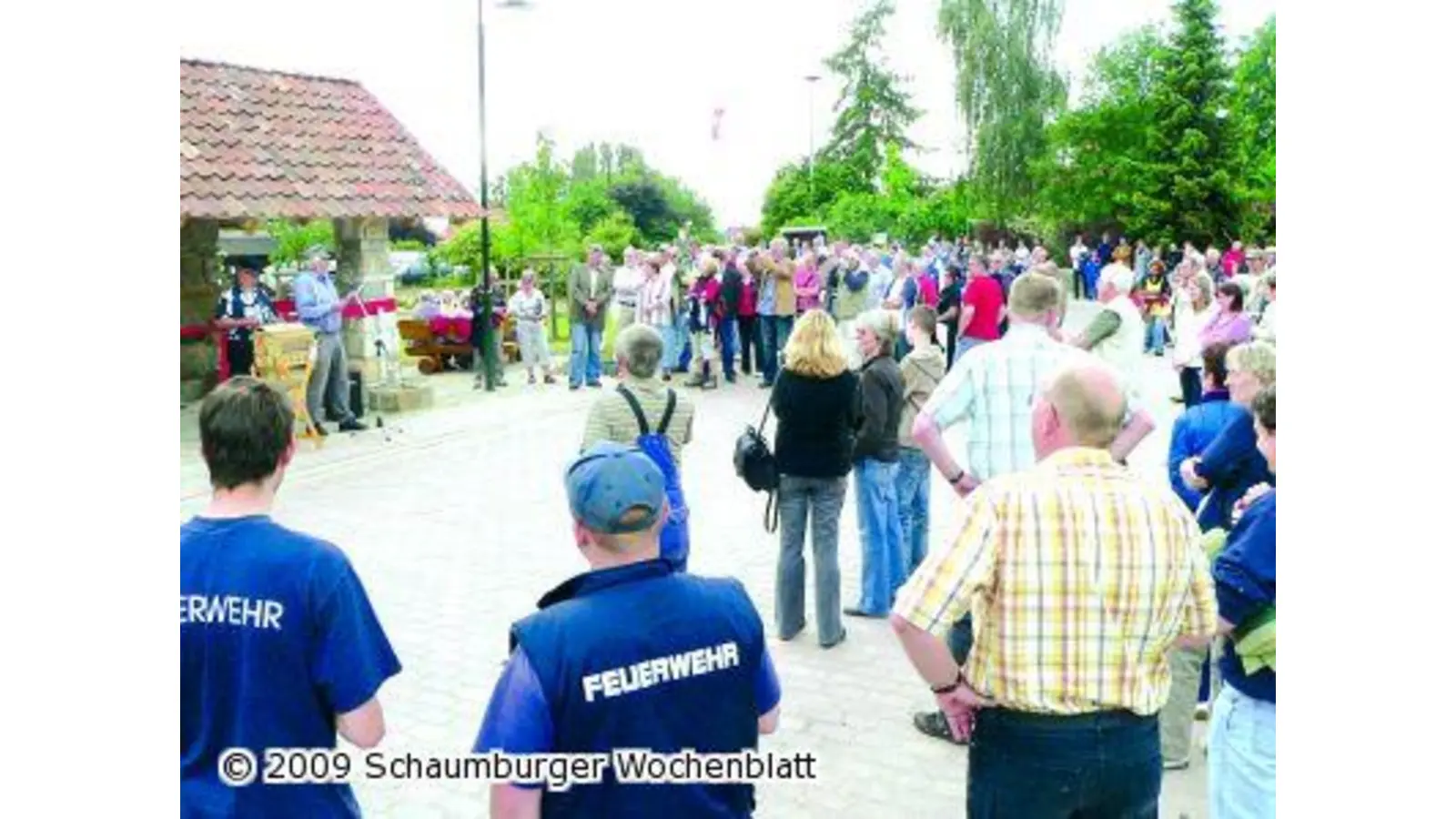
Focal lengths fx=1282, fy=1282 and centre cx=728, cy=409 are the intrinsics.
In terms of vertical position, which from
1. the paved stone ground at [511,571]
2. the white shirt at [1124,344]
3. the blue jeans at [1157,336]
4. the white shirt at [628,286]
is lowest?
the paved stone ground at [511,571]

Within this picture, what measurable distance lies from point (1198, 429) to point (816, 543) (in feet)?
7.12

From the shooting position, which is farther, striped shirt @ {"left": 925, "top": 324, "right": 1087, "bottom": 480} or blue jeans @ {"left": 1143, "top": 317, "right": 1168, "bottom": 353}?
blue jeans @ {"left": 1143, "top": 317, "right": 1168, "bottom": 353}

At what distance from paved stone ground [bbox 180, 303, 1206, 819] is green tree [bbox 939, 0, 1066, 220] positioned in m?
30.8

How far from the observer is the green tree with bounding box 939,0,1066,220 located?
43.9 m

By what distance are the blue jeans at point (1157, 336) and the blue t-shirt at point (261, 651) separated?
19036mm

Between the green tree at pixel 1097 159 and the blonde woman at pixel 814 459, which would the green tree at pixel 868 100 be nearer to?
the green tree at pixel 1097 159

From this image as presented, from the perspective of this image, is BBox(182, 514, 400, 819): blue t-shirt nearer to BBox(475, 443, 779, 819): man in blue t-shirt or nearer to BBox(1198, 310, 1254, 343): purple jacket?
BBox(475, 443, 779, 819): man in blue t-shirt

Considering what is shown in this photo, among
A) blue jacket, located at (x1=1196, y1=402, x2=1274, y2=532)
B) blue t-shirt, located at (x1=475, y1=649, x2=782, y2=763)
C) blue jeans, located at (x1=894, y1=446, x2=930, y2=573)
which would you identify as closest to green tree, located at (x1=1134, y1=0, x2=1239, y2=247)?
blue jeans, located at (x1=894, y1=446, x2=930, y2=573)

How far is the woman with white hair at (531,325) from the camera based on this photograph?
17.1 metres

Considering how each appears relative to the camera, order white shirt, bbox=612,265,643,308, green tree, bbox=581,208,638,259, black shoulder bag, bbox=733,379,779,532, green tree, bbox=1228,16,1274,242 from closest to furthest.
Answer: black shoulder bag, bbox=733,379,779,532 → white shirt, bbox=612,265,643,308 → green tree, bbox=581,208,638,259 → green tree, bbox=1228,16,1274,242

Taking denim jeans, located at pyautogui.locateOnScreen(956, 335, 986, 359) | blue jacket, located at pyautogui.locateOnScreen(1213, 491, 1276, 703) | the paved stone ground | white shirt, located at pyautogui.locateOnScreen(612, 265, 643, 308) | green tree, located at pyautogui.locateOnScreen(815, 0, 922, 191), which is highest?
green tree, located at pyautogui.locateOnScreen(815, 0, 922, 191)

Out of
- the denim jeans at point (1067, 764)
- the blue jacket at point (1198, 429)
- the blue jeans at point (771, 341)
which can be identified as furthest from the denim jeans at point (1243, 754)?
the blue jeans at point (771, 341)

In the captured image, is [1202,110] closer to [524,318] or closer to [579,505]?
[524,318]
